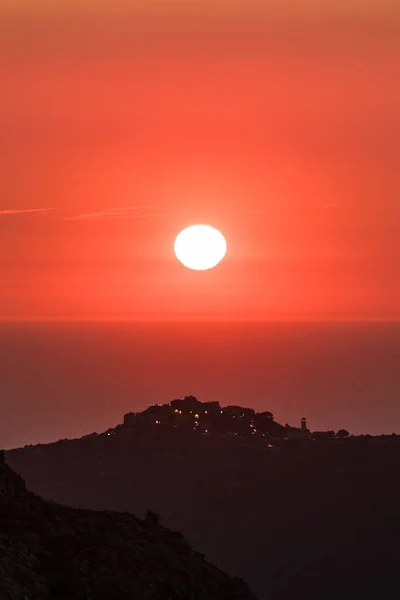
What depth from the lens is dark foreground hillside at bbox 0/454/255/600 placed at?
2067cm

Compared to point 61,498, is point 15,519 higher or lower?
lower

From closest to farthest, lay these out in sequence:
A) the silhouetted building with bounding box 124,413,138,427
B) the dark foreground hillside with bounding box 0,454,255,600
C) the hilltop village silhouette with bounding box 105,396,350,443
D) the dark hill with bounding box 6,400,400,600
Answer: the dark foreground hillside with bounding box 0,454,255,600 → the dark hill with bounding box 6,400,400,600 → the hilltop village silhouette with bounding box 105,396,350,443 → the silhouetted building with bounding box 124,413,138,427

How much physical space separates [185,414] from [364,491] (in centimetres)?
1305

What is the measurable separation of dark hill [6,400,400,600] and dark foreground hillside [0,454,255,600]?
2536cm

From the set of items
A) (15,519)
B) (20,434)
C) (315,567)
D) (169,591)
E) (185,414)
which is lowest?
(169,591)

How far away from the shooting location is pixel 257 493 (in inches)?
2338

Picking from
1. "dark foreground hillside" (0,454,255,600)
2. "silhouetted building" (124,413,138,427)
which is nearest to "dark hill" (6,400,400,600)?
"silhouetted building" (124,413,138,427)

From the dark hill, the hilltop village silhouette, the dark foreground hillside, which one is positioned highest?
the hilltop village silhouette

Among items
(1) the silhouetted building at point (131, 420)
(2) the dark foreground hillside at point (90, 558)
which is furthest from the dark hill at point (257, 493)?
(2) the dark foreground hillside at point (90, 558)

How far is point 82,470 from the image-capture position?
63.4 meters

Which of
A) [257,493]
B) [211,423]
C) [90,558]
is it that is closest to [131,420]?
[211,423]

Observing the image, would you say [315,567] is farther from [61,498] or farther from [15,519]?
[15,519]

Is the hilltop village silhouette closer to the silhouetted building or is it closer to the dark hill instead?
the silhouetted building

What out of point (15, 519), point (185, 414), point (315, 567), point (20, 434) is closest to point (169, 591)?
point (15, 519)
